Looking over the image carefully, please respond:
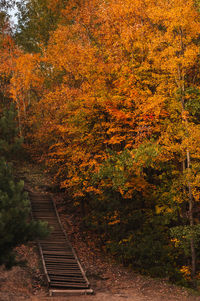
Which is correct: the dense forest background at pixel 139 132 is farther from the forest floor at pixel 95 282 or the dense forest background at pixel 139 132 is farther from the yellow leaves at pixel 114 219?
the forest floor at pixel 95 282

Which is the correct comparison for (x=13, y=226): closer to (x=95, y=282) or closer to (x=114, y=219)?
(x=95, y=282)

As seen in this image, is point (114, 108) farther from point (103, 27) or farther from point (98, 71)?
point (103, 27)

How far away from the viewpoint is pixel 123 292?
13.8m

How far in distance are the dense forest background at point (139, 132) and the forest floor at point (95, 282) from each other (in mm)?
885

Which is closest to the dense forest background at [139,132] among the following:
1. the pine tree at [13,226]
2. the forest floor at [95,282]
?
the forest floor at [95,282]

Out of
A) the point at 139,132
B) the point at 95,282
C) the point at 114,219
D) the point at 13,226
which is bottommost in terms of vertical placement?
the point at 95,282

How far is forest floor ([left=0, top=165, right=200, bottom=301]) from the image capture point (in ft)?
41.4

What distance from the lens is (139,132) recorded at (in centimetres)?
1723

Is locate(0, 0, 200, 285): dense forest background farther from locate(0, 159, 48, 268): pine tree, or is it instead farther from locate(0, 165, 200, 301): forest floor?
locate(0, 159, 48, 268): pine tree

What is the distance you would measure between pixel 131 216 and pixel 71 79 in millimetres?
9399

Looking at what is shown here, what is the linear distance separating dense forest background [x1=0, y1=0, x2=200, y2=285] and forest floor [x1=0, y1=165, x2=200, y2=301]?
0.89 m

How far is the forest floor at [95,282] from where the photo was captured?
12625mm

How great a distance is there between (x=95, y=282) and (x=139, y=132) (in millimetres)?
7583

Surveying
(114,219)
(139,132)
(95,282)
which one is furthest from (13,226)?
(139,132)
